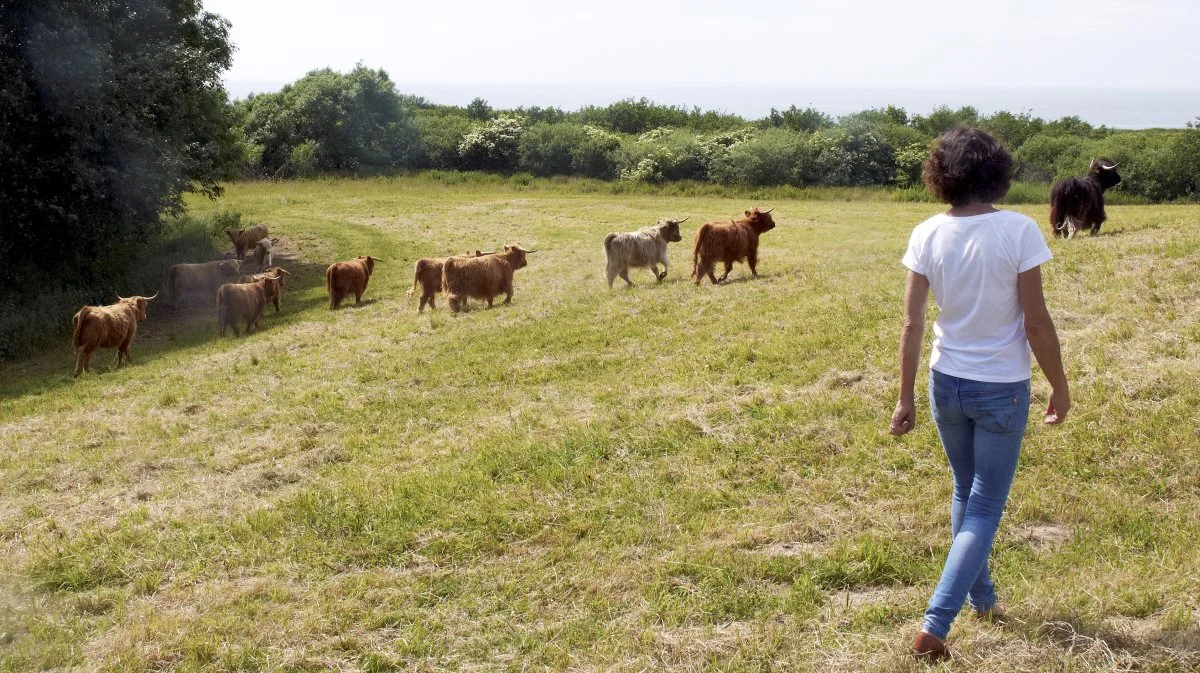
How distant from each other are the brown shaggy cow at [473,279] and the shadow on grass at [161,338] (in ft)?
11.1

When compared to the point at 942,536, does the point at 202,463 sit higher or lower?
lower

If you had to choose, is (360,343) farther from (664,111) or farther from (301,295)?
(664,111)

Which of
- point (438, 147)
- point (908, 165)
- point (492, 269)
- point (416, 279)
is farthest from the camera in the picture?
point (438, 147)

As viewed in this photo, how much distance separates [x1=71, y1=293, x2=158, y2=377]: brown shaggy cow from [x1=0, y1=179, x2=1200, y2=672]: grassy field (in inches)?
74.6

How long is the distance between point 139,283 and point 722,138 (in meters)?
36.4

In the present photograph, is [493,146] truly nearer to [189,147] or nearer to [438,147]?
[438,147]

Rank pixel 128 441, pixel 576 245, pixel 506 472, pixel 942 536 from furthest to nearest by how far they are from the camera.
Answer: pixel 576 245 < pixel 128 441 < pixel 506 472 < pixel 942 536

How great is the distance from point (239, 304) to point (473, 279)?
4.59 metres

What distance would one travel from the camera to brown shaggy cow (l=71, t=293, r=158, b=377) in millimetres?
14820

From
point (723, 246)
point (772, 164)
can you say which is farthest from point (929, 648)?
point (772, 164)

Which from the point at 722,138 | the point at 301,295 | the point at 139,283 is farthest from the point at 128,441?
the point at 722,138

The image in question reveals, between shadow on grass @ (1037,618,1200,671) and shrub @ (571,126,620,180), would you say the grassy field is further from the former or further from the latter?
shrub @ (571,126,620,180)

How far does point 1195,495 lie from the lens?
564 cm

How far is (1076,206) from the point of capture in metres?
15.6
